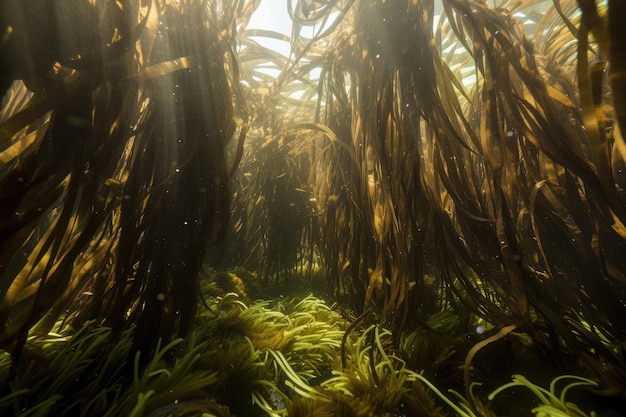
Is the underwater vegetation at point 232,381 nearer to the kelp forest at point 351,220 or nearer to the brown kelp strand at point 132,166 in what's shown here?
the kelp forest at point 351,220

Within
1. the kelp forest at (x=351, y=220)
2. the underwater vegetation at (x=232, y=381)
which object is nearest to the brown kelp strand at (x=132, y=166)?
the kelp forest at (x=351, y=220)

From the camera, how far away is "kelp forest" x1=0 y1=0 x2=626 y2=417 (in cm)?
97

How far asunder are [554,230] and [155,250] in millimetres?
1977

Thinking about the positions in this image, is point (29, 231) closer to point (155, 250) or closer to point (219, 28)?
point (155, 250)

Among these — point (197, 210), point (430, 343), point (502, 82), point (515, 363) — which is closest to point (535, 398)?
point (515, 363)

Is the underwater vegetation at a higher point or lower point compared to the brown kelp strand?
lower

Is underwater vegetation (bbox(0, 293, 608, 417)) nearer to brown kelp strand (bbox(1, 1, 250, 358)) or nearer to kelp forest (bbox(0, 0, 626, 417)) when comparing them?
kelp forest (bbox(0, 0, 626, 417))

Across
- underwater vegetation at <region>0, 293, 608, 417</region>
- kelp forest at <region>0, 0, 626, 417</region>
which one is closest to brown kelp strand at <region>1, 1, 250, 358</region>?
kelp forest at <region>0, 0, 626, 417</region>

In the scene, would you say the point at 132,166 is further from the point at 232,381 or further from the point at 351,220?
the point at 351,220

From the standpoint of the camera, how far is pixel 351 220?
76.2 inches

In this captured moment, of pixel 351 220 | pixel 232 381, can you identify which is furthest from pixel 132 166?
pixel 351 220

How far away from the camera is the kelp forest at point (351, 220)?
3.17 feet

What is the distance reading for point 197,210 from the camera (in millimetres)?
1437

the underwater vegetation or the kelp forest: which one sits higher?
the kelp forest
